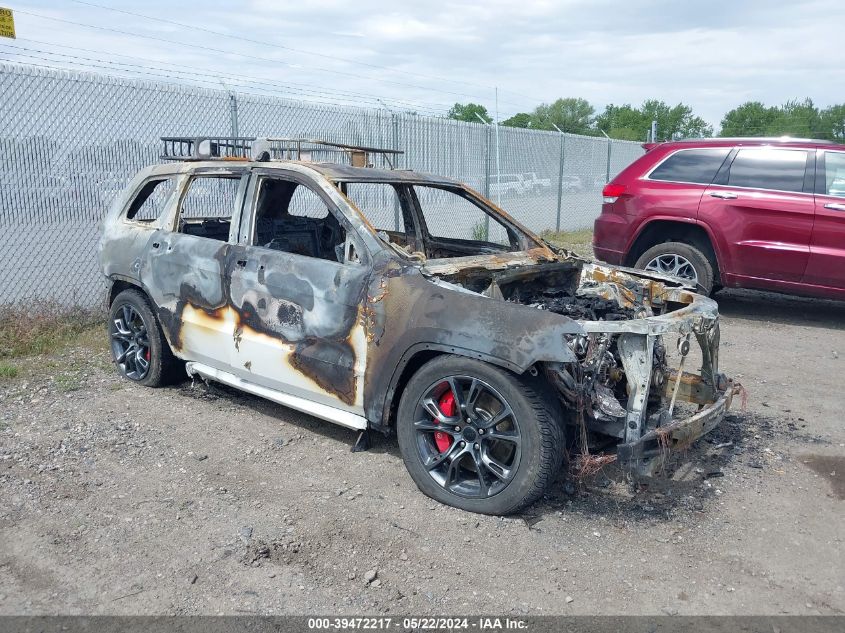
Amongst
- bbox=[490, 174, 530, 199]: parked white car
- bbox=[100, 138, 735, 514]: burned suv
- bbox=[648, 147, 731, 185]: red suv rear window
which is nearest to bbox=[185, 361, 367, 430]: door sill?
bbox=[100, 138, 735, 514]: burned suv

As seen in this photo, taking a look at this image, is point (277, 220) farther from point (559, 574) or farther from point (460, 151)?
point (460, 151)

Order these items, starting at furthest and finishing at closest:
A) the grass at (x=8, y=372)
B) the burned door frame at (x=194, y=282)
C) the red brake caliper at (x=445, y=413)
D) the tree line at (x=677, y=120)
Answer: the tree line at (x=677, y=120), the grass at (x=8, y=372), the burned door frame at (x=194, y=282), the red brake caliper at (x=445, y=413)

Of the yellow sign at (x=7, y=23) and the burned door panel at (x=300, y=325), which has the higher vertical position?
the yellow sign at (x=7, y=23)

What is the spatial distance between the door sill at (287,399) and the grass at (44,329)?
6.39 feet

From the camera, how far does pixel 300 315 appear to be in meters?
4.30

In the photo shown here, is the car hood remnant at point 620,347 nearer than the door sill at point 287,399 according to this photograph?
Yes

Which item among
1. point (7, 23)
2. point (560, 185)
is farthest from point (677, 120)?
point (7, 23)

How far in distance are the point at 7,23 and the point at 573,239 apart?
10.4m

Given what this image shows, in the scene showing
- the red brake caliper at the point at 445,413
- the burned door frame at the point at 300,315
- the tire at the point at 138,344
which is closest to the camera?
the red brake caliper at the point at 445,413

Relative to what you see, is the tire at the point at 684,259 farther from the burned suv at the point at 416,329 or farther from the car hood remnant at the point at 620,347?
the burned suv at the point at 416,329

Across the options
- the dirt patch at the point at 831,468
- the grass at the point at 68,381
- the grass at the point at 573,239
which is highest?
the grass at the point at 573,239

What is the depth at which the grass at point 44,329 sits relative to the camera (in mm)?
6371

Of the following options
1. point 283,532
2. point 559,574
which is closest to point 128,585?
point 283,532

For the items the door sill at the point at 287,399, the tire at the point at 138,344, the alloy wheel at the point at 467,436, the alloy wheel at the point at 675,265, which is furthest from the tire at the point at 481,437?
the alloy wheel at the point at 675,265
